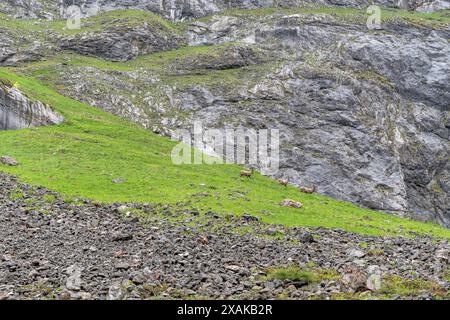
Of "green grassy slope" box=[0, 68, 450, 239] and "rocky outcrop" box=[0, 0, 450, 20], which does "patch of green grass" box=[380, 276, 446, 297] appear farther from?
"rocky outcrop" box=[0, 0, 450, 20]

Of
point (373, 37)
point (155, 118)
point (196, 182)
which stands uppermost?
point (373, 37)

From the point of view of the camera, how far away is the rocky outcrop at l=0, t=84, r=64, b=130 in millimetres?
53500

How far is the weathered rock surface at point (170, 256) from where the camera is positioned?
49.9 feet

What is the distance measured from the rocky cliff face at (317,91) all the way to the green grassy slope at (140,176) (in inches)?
391

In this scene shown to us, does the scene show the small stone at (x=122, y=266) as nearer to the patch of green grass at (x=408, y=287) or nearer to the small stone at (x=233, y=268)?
the small stone at (x=233, y=268)

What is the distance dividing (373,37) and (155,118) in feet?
150

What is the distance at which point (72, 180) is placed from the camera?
37625 millimetres

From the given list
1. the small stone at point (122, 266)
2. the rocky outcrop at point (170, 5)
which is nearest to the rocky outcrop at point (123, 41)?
the rocky outcrop at point (170, 5)

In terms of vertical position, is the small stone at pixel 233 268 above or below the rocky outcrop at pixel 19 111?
below
